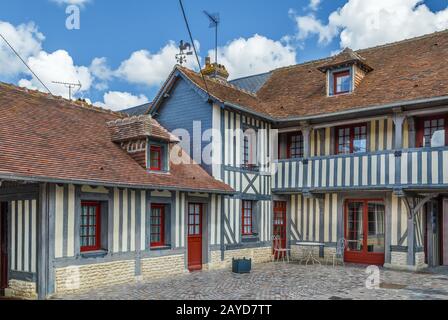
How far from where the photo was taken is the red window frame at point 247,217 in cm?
1292

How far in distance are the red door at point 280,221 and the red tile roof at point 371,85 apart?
273cm

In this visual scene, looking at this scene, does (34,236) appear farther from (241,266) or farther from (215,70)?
(215,70)

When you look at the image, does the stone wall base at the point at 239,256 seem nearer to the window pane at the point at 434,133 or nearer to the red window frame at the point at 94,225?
the red window frame at the point at 94,225

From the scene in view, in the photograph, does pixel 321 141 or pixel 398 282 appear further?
pixel 321 141

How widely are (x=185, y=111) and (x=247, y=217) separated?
3.46 m

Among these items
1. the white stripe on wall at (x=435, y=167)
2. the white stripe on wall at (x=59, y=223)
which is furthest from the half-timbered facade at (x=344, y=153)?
the white stripe on wall at (x=59, y=223)

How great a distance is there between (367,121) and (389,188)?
199 centimetres

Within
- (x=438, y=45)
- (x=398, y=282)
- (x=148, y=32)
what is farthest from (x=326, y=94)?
(x=148, y=32)

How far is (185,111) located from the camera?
510 inches

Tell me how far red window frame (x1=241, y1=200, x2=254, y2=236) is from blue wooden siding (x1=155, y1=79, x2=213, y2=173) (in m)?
1.67

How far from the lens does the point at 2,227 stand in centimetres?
873

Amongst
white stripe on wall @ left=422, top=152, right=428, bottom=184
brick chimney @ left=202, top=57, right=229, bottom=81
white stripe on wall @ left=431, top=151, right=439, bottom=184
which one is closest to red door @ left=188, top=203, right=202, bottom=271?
brick chimney @ left=202, top=57, right=229, bottom=81
